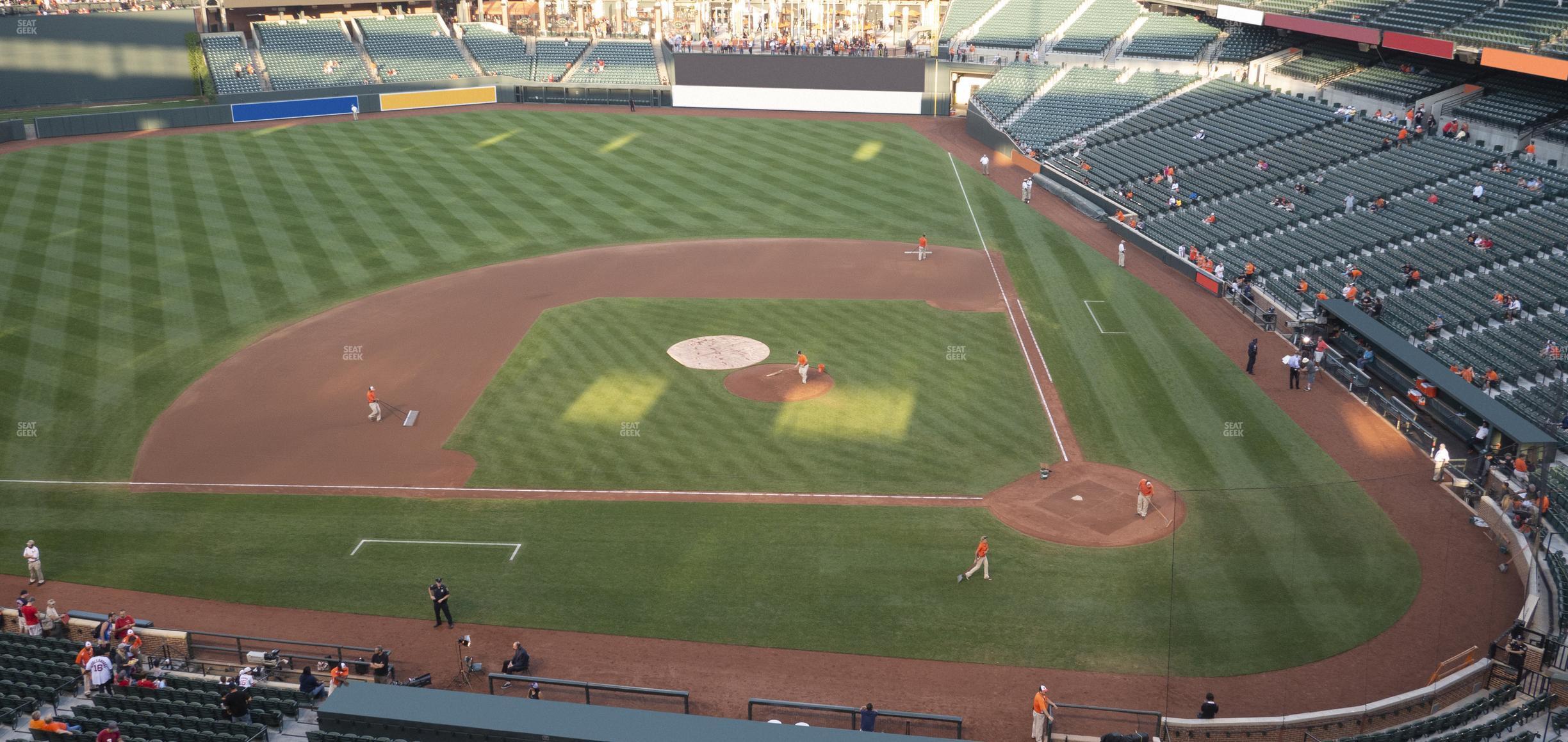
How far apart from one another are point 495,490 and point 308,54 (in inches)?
2125

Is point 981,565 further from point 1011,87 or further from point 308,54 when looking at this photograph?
point 308,54

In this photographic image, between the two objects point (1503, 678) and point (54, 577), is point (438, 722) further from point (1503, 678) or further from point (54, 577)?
point (1503, 678)

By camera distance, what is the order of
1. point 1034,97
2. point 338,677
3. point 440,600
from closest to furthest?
point 338,677 → point 440,600 → point 1034,97

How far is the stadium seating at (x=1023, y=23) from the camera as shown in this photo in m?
74.8

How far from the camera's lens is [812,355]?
119ft

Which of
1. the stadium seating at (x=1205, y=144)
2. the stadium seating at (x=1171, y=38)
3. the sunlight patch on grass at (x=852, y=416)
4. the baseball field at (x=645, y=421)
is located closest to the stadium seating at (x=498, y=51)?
the baseball field at (x=645, y=421)

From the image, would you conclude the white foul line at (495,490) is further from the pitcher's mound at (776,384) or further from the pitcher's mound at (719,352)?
the pitcher's mound at (719,352)

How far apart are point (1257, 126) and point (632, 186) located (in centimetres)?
2894

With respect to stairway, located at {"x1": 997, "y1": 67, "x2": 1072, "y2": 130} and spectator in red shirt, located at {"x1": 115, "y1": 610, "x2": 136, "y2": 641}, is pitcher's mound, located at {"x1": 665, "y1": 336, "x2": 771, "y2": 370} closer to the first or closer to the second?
spectator in red shirt, located at {"x1": 115, "y1": 610, "x2": 136, "y2": 641}

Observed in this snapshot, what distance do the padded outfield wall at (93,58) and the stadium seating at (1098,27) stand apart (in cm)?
5277

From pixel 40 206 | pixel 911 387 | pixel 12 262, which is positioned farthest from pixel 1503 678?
pixel 40 206

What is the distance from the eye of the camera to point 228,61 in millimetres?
70125

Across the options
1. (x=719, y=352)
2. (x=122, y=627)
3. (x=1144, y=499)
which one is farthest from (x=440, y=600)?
(x=719, y=352)

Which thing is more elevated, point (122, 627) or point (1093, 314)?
point (1093, 314)
